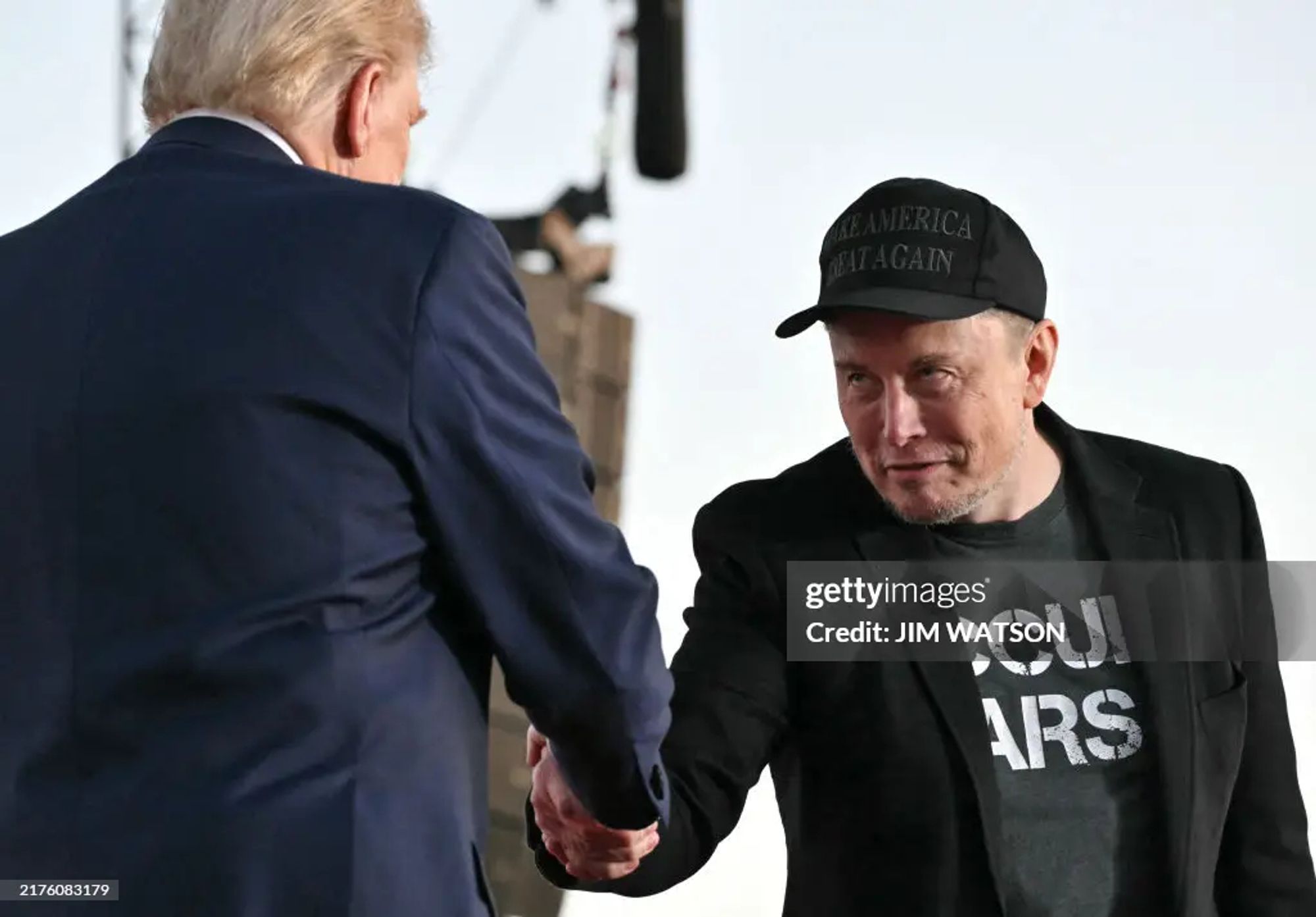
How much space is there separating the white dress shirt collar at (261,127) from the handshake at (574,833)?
68cm

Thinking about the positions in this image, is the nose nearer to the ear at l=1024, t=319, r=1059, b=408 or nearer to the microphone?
the ear at l=1024, t=319, r=1059, b=408

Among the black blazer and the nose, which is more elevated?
the nose

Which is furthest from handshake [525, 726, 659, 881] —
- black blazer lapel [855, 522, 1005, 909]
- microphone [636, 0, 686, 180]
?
microphone [636, 0, 686, 180]

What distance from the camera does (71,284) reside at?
2295 millimetres

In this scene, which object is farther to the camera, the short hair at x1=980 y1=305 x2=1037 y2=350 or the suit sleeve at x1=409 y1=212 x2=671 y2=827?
the short hair at x1=980 y1=305 x2=1037 y2=350

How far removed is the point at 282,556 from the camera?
217 cm

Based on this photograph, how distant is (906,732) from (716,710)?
0.27m

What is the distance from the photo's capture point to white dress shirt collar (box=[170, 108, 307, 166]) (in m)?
2.39

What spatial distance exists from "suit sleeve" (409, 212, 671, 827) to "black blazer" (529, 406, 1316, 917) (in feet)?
2.68

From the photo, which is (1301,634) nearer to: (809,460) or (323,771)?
(809,460)

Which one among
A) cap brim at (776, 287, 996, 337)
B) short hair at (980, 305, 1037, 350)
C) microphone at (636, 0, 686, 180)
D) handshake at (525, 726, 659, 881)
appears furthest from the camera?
microphone at (636, 0, 686, 180)

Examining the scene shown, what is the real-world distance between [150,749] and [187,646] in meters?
0.10

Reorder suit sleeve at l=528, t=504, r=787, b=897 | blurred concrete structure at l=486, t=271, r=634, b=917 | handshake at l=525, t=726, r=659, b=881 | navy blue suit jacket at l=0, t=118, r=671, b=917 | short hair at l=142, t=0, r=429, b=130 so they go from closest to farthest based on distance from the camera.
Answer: navy blue suit jacket at l=0, t=118, r=671, b=917 → short hair at l=142, t=0, r=429, b=130 → handshake at l=525, t=726, r=659, b=881 → suit sleeve at l=528, t=504, r=787, b=897 → blurred concrete structure at l=486, t=271, r=634, b=917

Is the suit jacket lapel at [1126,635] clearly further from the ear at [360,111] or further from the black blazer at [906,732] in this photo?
the ear at [360,111]
